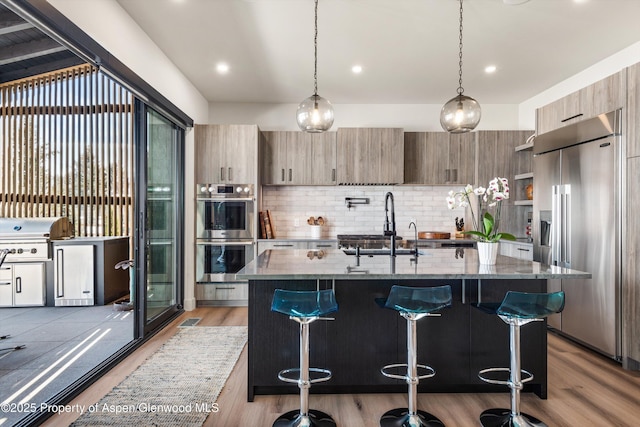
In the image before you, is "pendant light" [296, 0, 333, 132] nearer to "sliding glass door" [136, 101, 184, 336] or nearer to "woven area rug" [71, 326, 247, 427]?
"sliding glass door" [136, 101, 184, 336]

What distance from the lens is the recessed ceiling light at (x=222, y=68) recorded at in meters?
4.15

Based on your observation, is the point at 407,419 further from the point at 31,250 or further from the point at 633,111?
the point at 31,250

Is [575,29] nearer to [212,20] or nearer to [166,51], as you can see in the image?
[212,20]

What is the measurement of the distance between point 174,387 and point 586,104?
170 inches

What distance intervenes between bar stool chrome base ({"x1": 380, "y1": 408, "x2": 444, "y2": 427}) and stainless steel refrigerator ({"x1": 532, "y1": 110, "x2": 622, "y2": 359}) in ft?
6.64

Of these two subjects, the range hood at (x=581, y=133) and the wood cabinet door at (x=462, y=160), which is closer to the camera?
the range hood at (x=581, y=133)

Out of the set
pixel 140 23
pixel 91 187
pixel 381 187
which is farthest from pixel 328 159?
pixel 91 187

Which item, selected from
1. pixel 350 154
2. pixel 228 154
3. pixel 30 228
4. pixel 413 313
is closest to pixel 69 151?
pixel 30 228

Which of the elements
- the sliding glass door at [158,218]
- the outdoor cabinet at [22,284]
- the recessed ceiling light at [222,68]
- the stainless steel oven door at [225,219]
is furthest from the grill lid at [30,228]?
the recessed ceiling light at [222,68]

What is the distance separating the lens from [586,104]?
3.45 meters

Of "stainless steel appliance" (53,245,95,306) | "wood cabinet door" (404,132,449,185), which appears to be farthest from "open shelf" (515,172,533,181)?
"stainless steel appliance" (53,245,95,306)

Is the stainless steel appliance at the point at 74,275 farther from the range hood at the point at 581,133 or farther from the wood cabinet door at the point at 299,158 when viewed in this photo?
the range hood at the point at 581,133

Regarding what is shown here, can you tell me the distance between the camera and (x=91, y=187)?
5633 mm

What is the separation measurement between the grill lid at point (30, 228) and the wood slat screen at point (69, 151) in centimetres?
42
